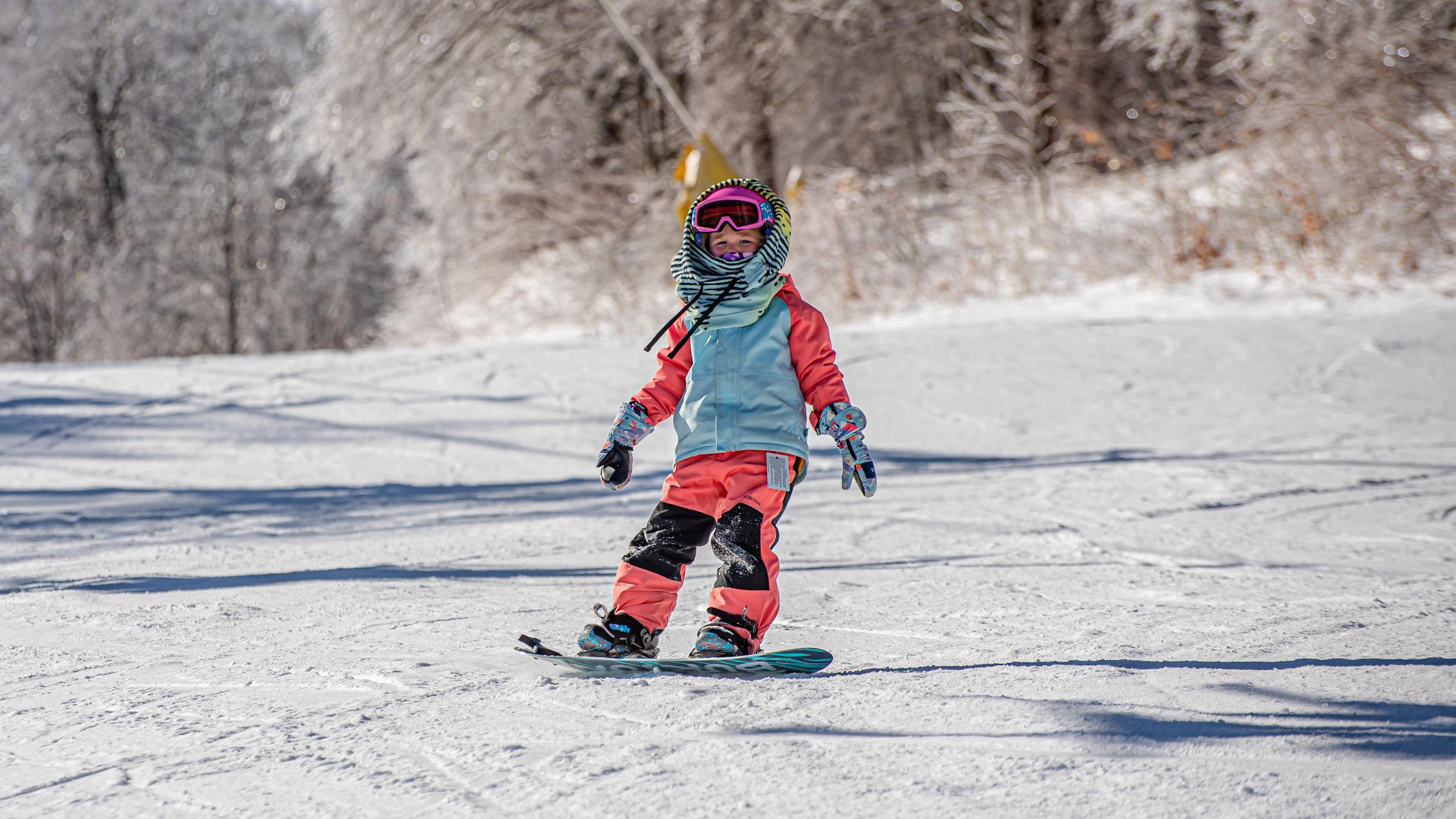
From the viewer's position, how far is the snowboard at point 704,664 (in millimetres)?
2398

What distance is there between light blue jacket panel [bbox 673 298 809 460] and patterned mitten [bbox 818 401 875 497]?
0.25ft

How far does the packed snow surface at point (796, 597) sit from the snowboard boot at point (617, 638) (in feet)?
0.52

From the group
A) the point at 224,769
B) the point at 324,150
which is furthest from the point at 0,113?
the point at 224,769

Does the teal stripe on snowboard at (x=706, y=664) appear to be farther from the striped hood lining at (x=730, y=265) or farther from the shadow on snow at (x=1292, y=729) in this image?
the striped hood lining at (x=730, y=265)

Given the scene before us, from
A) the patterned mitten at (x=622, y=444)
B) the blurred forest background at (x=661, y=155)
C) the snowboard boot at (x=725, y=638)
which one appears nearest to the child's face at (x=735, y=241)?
the patterned mitten at (x=622, y=444)

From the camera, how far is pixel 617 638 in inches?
101

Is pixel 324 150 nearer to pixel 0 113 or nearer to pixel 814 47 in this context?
pixel 814 47

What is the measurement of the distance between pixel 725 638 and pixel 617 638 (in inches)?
9.8

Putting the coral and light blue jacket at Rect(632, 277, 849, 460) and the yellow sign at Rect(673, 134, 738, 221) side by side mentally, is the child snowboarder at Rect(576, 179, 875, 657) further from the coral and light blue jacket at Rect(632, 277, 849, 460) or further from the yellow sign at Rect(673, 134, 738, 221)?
the yellow sign at Rect(673, 134, 738, 221)

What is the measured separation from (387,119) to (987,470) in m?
11.0

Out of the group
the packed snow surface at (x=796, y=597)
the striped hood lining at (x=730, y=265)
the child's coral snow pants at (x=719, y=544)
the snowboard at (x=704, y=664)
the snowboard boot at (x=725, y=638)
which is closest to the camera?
the packed snow surface at (x=796, y=597)

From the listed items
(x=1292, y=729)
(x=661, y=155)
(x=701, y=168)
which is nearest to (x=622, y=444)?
(x=1292, y=729)

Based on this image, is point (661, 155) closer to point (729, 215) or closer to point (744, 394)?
point (729, 215)

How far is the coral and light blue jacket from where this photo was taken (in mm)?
2746
